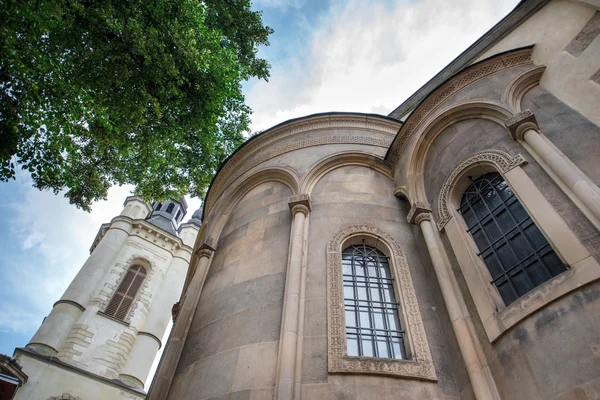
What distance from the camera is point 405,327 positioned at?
6613mm

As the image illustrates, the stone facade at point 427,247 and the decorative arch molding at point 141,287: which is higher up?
the decorative arch molding at point 141,287

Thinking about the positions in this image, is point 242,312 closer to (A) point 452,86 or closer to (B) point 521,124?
(B) point 521,124

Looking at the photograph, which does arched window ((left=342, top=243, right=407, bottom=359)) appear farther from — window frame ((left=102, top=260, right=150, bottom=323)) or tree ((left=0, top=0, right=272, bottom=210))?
window frame ((left=102, top=260, right=150, bottom=323))

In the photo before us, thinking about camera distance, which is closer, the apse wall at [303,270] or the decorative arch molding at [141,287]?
the apse wall at [303,270]

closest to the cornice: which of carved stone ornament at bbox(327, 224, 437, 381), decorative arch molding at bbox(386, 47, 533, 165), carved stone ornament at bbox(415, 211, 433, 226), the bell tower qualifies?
the bell tower

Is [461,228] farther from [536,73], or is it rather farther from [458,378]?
→ [536,73]

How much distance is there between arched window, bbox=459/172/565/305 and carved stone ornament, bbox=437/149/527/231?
347mm

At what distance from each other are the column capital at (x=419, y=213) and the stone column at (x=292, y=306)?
2.49 metres

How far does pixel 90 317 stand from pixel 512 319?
23.9 metres

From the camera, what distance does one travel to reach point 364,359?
19.1ft

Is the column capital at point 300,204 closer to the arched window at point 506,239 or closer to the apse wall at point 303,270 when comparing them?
the apse wall at point 303,270

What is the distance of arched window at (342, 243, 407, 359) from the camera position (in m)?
6.47

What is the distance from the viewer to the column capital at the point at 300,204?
28.7 ft

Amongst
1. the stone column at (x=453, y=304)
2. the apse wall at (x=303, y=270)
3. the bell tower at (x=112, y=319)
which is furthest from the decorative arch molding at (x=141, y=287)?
the stone column at (x=453, y=304)
